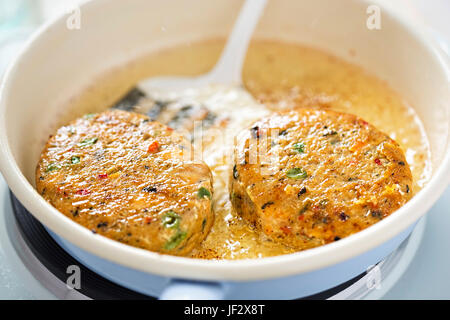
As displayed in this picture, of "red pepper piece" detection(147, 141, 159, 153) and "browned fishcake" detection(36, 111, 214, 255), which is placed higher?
"red pepper piece" detection(147, 141, 159, 153)

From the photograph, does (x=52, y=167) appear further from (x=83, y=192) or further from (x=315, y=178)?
(x=315, y=178)

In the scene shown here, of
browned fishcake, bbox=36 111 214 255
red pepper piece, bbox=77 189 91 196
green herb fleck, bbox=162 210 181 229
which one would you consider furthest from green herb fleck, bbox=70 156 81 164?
green herb fleck, bbox=162 210 181 229

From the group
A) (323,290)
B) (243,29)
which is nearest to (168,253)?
(323,290)

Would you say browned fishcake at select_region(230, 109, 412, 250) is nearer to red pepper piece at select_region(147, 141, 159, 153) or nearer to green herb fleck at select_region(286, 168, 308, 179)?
green herb fleck at select_region(286, 168, 308, 179)

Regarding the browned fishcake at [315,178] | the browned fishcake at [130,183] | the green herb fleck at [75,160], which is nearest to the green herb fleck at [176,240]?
the browned fishcake at [130,183]

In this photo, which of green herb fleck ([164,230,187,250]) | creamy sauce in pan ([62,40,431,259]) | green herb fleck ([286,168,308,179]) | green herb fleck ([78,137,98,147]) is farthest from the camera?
creamy sauce in pan ([62,40,431,259])

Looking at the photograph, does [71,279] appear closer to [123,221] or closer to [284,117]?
[123,221]
